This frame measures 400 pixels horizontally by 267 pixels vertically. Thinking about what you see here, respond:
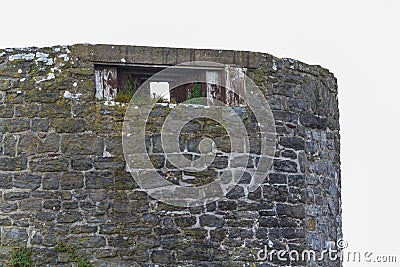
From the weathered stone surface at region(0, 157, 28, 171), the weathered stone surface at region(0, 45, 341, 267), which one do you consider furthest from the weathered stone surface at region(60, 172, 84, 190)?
the weathered stone surface at region(0, 157, 28, 171)

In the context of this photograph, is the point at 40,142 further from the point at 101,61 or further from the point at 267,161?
the point at 267,161

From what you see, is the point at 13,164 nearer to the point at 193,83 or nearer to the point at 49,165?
the point at 49,165

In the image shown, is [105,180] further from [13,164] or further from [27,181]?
[13,164]

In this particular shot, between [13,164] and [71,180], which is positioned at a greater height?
[13,164]

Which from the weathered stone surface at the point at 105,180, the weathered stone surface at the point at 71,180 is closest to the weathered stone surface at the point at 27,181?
the weathered stone surface at the point at 105,180

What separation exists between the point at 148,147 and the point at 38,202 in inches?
43.9

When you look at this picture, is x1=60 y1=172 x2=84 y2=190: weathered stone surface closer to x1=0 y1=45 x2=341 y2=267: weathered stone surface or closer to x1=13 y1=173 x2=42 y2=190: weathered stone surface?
A: x1=0 y1=45 x2=341 y2=267: weathered stone surface

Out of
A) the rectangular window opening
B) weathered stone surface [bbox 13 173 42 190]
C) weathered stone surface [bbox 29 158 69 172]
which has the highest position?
the rectangular window opening

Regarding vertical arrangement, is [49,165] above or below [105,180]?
above

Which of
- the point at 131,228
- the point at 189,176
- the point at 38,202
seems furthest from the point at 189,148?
the point at 38,202

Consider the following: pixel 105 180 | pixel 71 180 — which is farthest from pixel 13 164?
pixel 105 180

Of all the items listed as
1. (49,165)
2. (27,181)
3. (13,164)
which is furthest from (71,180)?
(13,164)

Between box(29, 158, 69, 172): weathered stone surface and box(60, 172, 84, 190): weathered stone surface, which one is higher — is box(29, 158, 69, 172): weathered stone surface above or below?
above

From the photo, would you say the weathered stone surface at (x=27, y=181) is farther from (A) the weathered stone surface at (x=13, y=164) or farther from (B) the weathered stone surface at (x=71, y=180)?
(B) the weathered stone surface at (x=71, y=180)
